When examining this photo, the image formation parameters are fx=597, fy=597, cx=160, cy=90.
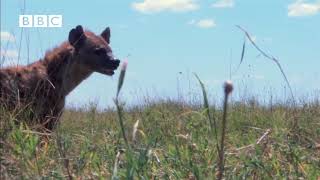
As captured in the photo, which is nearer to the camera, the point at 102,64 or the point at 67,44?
the point at 67,44

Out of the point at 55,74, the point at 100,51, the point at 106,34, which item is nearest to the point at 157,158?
the point at 55,74

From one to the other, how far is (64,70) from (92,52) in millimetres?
1071

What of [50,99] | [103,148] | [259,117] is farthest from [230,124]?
[103,148]

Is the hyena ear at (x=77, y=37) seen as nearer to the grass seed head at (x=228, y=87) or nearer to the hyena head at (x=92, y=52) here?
the hyena head at (x=92, y=52)

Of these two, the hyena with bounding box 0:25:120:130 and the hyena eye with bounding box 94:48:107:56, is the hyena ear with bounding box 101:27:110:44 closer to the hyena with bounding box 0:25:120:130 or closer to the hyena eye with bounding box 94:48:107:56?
the hyena with bounding box 0:25:120:130

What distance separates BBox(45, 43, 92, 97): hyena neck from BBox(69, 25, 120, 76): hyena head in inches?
3.2

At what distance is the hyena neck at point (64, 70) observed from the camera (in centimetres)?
646

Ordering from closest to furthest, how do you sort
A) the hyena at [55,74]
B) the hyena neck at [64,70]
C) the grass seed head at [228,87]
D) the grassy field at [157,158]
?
the grass seed head at [228,87]
the grassy field at [157,158]
the hyena at [55,74]
the hyena neck at [64,70]

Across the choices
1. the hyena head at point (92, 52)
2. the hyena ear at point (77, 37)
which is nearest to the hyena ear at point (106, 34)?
the hyena head at point (92, 52)

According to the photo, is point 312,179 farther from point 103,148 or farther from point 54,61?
point 54,61

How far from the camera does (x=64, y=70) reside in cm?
662

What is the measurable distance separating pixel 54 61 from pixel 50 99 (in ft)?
2.48

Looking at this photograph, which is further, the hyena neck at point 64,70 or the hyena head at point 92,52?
the hyena head at point 92,52

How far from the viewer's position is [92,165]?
2.99 metres
